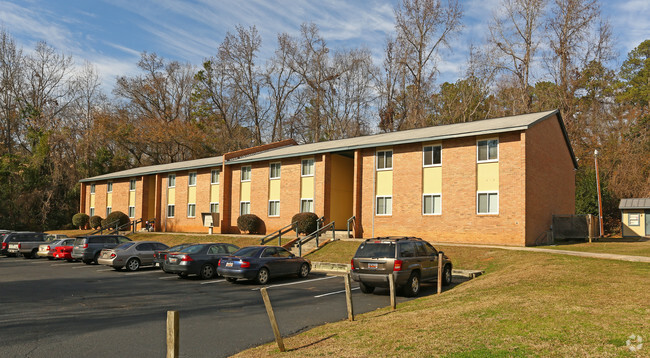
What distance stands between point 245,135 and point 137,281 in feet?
152

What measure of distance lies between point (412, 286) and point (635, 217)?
33.1m

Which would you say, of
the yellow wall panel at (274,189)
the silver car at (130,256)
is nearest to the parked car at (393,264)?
the silver car at (130,256)

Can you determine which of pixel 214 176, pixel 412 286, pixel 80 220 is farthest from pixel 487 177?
pixel 80 220

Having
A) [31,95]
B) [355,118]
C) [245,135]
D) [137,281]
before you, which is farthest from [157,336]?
[31,95]

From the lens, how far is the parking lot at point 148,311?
8375 millimetres

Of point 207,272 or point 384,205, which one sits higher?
point 384,205

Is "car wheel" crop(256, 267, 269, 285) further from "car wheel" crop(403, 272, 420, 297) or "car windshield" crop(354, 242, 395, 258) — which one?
"car wheel" crop(403, 272, 420, 297)

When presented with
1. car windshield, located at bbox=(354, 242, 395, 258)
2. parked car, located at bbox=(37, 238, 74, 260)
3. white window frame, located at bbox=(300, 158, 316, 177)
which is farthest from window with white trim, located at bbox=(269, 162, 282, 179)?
car windshield, located at bbox=(354, 242, 395, 258)

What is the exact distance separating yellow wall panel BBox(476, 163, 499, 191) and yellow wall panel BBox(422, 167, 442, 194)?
7.16 feet

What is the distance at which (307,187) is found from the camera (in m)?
32.9

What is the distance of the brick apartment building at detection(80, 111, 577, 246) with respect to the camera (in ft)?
79.2

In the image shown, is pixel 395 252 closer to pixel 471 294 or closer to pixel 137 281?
pixel 471 294

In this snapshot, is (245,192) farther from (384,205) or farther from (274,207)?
(384,205)

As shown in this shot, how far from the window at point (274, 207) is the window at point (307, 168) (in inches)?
129
